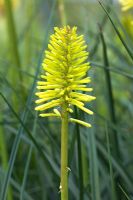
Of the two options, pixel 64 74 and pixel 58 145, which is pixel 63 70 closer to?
pixel 64 74

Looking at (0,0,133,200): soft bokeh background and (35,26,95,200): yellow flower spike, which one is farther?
(0,0,133,200): soft bokeh background

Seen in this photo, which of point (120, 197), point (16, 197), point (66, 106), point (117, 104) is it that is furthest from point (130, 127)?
point (66, 106)

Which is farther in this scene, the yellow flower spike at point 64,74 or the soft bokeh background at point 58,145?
the soft bokeh background at point 58,145

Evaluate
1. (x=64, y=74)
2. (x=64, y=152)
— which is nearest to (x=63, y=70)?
(x=64, y=74)

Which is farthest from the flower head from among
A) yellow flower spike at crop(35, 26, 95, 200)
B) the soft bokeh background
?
the soft bokeh background

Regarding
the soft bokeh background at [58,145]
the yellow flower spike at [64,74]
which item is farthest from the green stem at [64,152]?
the soft bokeh background at [58,145]

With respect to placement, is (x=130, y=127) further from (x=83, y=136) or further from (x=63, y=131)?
(x=63, y=131)

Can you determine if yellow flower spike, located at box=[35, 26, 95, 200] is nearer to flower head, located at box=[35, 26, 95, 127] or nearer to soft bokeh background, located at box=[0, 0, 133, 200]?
flower head, located at box=[35, 26, 95, 127]

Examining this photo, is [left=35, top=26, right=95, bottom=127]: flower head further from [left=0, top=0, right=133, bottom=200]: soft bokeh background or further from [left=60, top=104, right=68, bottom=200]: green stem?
[left=0, top=0, right=133, bottom=200]: soft bokeh background

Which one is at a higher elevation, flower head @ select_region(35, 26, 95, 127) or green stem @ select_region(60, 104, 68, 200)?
flower head @ select_region(35, 26, 95, 127)

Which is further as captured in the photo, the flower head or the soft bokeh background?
the soft bokeh background

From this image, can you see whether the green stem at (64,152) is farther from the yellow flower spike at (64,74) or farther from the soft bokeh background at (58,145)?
the soft bokeh background at (58,145)

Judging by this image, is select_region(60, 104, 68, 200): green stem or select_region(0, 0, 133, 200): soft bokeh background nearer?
select_region(60, 104, 68, 200): green stem
